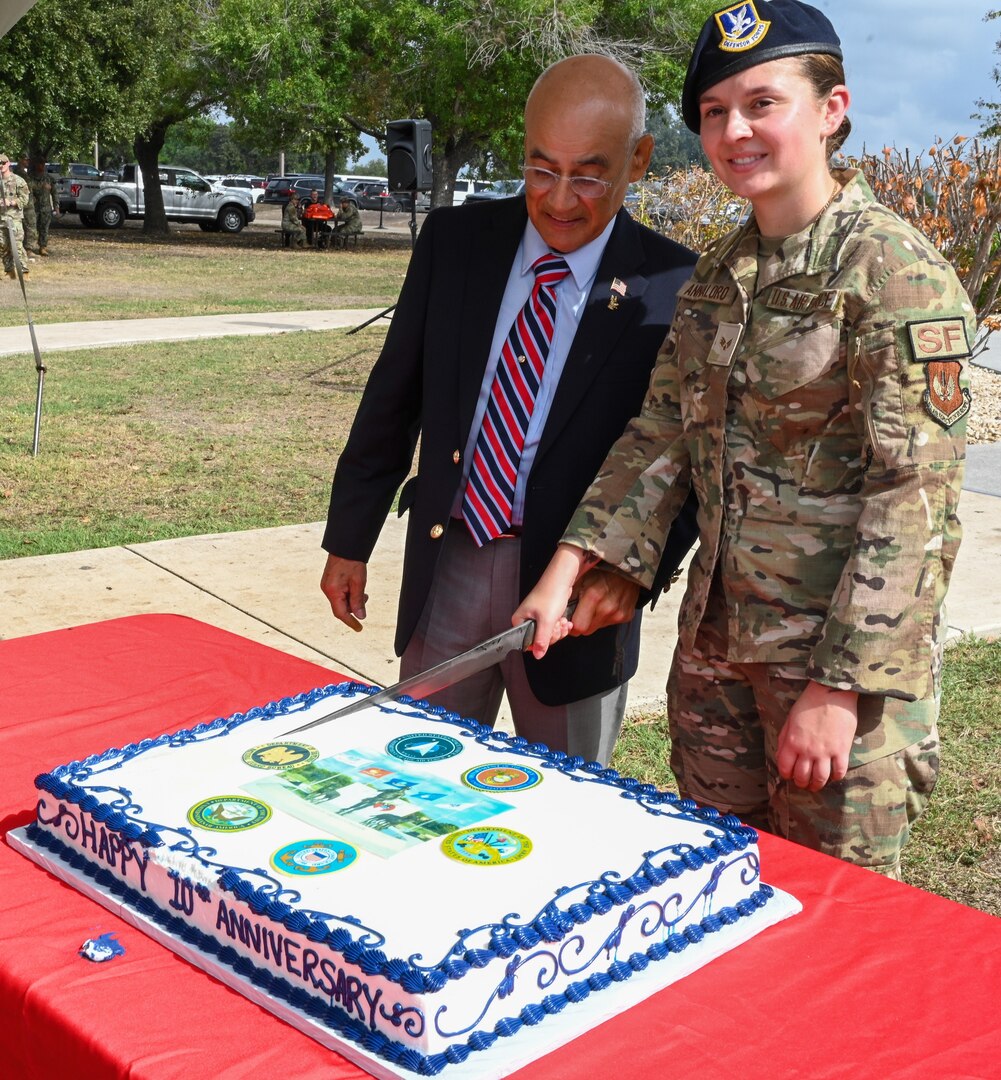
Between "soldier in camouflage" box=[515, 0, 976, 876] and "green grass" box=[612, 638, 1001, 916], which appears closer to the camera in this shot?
"soldier in camouflage" box=[515, 0, 976, 876]

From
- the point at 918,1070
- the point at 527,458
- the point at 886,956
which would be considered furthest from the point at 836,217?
the point at 918,1070

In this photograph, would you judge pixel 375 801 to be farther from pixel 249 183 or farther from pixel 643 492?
pixel 249 183

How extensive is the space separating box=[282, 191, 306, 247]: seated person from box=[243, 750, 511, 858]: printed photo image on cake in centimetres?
2952

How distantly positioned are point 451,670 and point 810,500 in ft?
1.86

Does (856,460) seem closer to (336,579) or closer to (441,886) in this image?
(441,886)

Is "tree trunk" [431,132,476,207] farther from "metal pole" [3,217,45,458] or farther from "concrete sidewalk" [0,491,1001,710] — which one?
"concrete sidewalk" [0,491,1001,710]

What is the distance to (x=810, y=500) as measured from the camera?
1.74 meters

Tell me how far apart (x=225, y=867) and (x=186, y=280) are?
2030 cm

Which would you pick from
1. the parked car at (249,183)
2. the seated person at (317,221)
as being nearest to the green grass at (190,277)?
the seated person at (317,221)

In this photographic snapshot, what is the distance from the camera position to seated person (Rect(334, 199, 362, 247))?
29.9 m

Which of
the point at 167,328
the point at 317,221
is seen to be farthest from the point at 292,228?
the point at 167,328

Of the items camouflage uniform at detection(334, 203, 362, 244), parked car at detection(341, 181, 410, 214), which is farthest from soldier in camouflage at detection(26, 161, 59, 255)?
parked car at detection(341, 181, 410, 214)

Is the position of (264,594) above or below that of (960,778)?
above

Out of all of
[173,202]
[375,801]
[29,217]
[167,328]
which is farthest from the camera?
[173,202]
